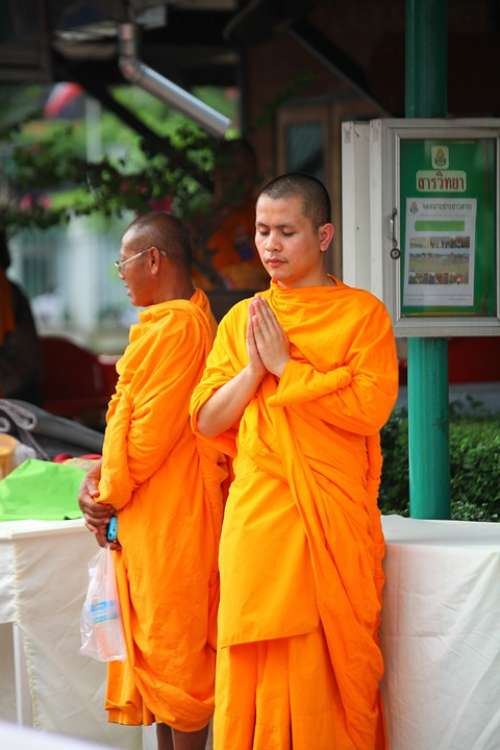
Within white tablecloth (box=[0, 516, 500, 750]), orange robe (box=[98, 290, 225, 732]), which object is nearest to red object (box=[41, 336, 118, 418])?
orange robe (box=[98, 290, 225, 732])

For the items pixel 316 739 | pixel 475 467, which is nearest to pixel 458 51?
pixel 475 467

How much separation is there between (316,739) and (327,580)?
1.30 ft

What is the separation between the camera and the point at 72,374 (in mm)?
11625

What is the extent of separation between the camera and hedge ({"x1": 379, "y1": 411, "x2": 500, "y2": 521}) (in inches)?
205

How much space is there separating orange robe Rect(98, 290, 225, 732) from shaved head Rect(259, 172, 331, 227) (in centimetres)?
59

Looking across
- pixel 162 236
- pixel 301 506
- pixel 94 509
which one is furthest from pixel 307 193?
pixel 94 509

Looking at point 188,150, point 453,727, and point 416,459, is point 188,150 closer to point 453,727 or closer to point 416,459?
point 416,459

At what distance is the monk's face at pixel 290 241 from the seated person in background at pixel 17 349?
5673mm

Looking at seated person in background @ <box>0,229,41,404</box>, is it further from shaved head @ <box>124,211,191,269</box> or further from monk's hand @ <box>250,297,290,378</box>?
monk's hand @ <box>250,297,290,378</box>

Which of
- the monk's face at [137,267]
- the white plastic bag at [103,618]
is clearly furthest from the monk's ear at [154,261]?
the white plastic bag at [103,618]

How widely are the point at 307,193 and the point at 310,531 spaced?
2.87 ft

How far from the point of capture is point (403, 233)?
4.74 meters

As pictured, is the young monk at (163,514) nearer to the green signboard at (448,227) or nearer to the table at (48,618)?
the table at (48,618)

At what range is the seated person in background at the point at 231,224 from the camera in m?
8.72
